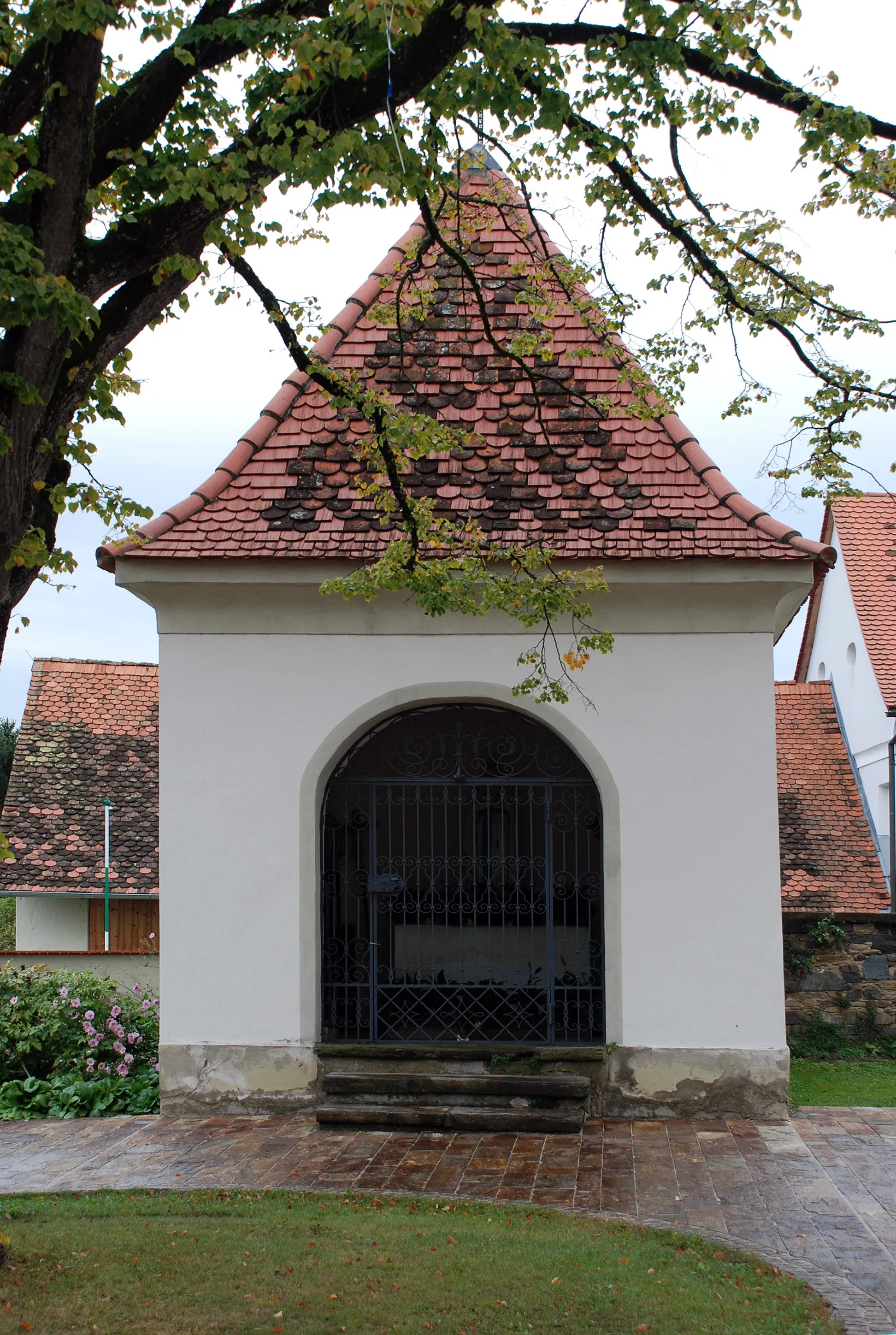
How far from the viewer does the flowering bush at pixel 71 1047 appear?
8.57m

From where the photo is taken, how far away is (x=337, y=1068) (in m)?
8.16

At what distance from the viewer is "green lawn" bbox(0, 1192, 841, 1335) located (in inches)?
177

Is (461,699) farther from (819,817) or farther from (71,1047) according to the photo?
(819,817)

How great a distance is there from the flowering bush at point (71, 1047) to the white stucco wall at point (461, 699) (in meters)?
0.88

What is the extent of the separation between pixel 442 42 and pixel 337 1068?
6.35 meters

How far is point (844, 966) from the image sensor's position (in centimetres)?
1211

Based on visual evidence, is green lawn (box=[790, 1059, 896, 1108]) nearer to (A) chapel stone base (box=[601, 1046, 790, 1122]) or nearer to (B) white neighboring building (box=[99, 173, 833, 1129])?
(A) chapel stone base (box=[601, 1046, 790, 1122])

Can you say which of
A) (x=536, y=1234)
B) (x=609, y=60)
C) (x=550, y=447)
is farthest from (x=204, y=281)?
(x=536, y=1234)

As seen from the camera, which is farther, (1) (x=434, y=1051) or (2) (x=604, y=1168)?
(1) (x=434, y=1051)

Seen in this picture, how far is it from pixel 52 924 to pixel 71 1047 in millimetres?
12421

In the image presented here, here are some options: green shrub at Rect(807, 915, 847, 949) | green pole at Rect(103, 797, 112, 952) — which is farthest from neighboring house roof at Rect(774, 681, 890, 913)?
green pole at Rect(103, 797, 112, 952)

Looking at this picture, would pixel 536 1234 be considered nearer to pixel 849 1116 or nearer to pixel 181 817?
pixel 849 1116

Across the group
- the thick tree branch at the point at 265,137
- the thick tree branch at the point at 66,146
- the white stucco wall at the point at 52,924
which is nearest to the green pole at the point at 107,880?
the white stucco wall at the point at 52,924

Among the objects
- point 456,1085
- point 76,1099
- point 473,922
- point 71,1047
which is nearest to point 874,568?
point 473,922
